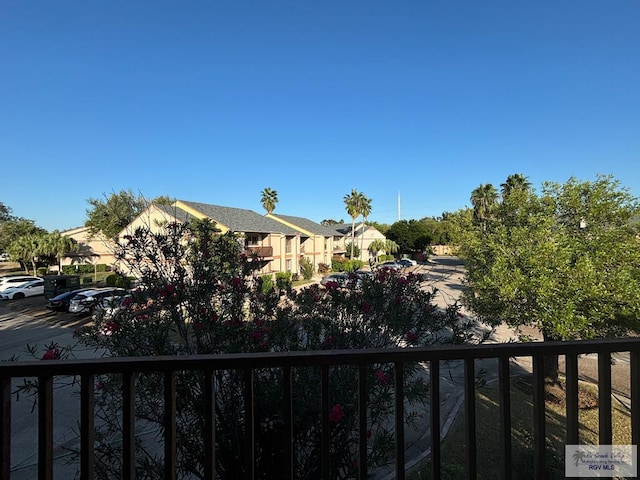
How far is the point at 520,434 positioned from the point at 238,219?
23.3 m

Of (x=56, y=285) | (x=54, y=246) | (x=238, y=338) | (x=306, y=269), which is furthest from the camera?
(x=306, y=269)

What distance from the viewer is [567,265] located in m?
5.58

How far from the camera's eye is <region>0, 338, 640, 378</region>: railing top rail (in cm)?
128

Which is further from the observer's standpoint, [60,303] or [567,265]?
[60,303]

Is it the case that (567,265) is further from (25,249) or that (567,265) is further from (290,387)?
(25,249)

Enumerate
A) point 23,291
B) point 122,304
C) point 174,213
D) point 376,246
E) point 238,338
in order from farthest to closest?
point 376,246
point 23,291
point 174,213
point 122,304
point 238,338

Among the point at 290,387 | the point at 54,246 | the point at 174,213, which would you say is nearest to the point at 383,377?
the point at 290,387

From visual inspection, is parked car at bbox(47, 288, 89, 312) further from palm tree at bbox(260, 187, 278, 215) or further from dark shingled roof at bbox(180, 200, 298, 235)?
palm tree at bbox(260, 187, 278, 215)

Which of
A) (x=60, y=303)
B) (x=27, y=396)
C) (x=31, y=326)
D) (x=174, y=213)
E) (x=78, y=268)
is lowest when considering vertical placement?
(x=31, y=326)

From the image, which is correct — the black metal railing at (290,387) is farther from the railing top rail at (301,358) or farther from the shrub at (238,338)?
the shrub at (238,338)

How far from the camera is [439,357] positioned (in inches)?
54.0

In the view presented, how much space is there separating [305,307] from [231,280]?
0.99 meters

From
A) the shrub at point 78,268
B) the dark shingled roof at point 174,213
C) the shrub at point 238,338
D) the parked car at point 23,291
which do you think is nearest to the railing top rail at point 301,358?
the shrub at point 238,338

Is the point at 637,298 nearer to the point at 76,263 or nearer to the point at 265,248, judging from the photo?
the point at 265,248
